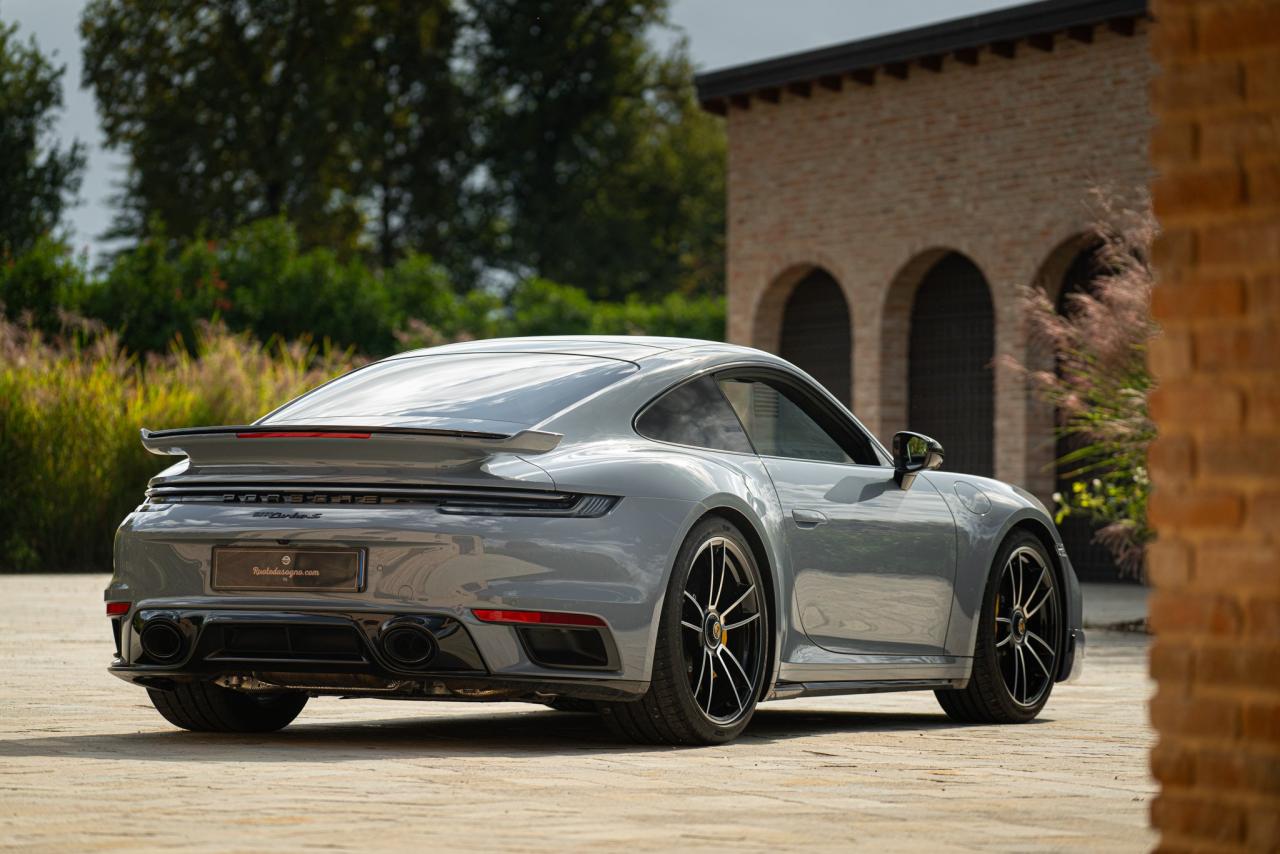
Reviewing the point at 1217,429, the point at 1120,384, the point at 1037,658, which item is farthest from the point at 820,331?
the point at 1217,429

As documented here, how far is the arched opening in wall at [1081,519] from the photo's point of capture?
87.8ft

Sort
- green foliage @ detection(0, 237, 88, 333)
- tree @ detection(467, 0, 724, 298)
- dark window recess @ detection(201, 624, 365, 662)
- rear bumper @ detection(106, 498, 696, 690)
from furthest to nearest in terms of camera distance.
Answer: tree @ detection(467, 0, 724, 298)
green foliage @ detection(0, 237, 88, 333)
dark window recess @ detection(201, 624, 365, 662)
rear bumper @ detection(106, 498, 696, 690)

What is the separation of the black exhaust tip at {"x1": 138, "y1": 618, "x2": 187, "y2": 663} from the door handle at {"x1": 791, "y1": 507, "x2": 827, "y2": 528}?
7.26ft

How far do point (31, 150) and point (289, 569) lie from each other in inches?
2181

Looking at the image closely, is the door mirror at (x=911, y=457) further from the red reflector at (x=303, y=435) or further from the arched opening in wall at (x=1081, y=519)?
the arched opening in wall at (x=1081, y=519)

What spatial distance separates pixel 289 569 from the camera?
22.9 feet

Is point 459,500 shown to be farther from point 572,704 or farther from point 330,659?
point 572,704

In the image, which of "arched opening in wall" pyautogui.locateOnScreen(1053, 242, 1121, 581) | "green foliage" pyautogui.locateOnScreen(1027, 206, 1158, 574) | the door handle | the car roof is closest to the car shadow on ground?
the door handle

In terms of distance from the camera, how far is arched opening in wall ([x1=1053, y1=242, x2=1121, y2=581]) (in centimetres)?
2677

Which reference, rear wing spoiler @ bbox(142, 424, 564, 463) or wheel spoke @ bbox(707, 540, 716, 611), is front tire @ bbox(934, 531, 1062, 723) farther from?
rear wing spoiler @ bbox(142, 424, 564, 463)

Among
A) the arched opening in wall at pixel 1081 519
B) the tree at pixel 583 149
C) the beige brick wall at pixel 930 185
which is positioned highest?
the tree at pixel 583 149

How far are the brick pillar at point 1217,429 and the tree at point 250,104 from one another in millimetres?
52791

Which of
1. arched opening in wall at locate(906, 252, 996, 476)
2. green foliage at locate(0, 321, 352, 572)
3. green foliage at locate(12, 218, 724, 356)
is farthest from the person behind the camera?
green foliage at locate(12, 218, 724, 356)

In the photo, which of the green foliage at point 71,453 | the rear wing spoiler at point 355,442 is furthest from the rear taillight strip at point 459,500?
the green foliage at point 71,453
